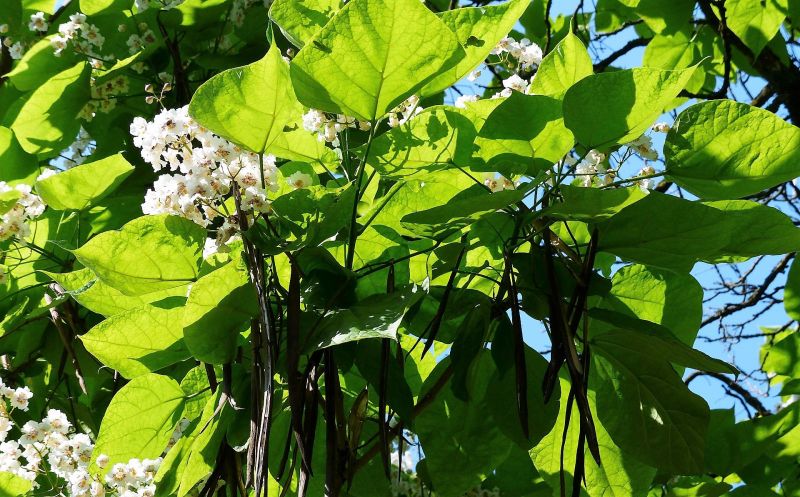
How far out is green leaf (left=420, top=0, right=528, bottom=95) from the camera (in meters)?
0.68

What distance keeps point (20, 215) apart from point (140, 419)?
0.46m

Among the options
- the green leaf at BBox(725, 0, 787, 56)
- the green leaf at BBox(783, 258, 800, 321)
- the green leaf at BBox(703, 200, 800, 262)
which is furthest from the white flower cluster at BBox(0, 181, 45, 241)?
the green leaf at BBox(725, 0, 787, 56)

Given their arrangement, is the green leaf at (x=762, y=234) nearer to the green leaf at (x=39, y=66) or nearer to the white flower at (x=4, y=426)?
the white flower at (x=4, y=426)

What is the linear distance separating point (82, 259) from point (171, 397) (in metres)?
0.24

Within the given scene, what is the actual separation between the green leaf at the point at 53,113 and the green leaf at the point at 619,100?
3.61 feet

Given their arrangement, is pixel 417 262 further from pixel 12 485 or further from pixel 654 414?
pixel 12 485

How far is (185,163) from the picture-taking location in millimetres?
782

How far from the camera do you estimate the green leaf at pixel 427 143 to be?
694 millimetres

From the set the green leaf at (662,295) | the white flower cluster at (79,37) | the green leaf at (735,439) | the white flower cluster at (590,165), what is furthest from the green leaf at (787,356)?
the white flower cluster at (79,37)

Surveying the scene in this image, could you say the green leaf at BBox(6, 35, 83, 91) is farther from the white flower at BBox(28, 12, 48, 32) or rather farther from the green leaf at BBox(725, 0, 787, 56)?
the green leaf at BBox(725, 0, 787, 56)

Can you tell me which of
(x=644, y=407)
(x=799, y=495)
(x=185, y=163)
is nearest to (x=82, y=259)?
(x=185, y=163)

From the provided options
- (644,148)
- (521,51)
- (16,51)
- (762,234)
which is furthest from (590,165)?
(16,51)

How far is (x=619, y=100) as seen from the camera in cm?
65

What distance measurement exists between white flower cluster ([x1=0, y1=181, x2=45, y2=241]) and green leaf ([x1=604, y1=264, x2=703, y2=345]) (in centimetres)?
80
